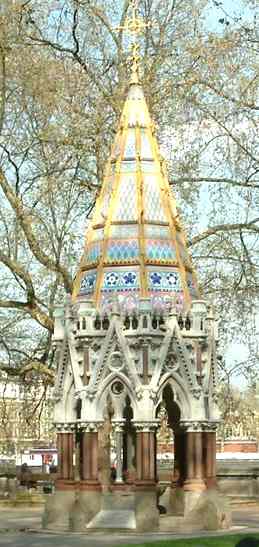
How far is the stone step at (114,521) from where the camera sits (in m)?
21.8

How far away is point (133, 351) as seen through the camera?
22219 mm

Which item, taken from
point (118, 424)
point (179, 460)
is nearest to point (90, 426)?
point (118, 424)

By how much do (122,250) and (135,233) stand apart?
358 millimetres

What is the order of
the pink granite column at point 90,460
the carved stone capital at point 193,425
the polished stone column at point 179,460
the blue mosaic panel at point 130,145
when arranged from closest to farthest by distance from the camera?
1. the pink granite column at point 90,460
2. the carved stone capital at point 193,425
3. the blue mosaic panel at point 130,145
4. the polished stone column at point 179,460

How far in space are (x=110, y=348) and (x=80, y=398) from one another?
3.14 feet

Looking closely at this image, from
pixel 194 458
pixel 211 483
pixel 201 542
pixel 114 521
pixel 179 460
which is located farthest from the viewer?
pixel 179 460

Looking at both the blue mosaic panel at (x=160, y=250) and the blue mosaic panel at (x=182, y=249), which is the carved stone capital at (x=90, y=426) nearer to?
the blue mosaic panel at (x=160, y=250)

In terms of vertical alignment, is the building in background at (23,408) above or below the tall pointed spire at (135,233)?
below

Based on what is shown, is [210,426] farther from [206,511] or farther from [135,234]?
[135,234]

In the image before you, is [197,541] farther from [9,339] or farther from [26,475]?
[26,475]

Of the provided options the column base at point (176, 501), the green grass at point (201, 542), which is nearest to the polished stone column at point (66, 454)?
the column base at point (176, 501)

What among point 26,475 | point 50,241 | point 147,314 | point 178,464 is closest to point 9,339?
point 50,241

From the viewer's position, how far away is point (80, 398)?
73.4 ft

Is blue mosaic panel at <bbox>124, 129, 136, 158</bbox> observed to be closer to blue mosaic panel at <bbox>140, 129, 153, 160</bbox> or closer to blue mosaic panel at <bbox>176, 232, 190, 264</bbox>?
blue mosaic panel at <bbox>140, 129, 153, 160</bbox>
